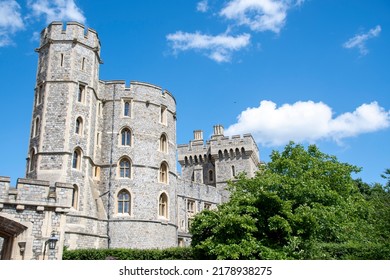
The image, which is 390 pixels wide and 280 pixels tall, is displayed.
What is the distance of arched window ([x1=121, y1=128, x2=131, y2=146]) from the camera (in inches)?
1043

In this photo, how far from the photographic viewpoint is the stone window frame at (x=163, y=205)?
26.4 m

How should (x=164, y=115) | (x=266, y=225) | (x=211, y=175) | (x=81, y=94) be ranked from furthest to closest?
1. (x=211, y=175)
2. (x=164, y=115)
3. (x=81, y=94)
4. (x=266, y=225)

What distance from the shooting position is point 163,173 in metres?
27.6

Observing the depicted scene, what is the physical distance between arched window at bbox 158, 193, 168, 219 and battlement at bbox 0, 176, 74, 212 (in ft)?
48.9

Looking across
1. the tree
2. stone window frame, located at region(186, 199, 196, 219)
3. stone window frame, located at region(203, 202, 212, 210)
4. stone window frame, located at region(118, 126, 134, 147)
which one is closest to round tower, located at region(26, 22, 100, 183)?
stone window frame, located at region(118, 126, 134, 147)

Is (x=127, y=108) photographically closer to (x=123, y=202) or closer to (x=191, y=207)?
(x=123, y=202)

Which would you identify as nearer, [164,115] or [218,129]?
[164,115]

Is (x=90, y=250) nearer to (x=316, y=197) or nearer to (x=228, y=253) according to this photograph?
(x=228, y=253)

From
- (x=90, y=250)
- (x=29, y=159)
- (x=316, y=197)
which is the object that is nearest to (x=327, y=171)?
(x=316, y=197)

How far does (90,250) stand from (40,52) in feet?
43.2

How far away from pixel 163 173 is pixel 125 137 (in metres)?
3.67

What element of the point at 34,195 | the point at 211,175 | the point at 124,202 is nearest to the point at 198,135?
the point at 211,175

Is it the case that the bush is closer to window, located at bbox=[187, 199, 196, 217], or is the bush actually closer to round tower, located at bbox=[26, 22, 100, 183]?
round tower, located at bbox=[26, 22, 100, 183]
